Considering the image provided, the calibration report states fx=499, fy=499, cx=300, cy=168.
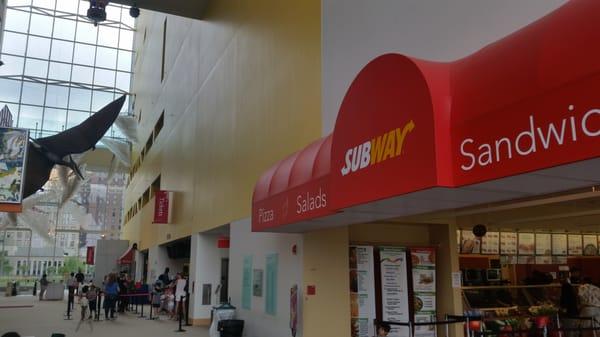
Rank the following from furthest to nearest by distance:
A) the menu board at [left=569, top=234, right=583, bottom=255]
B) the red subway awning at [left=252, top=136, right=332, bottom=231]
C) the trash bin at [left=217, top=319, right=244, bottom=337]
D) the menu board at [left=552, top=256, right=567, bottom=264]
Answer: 1. the menu board at [left=569, top=234, right=583, bottom=255]
2. the menu board at [left=552, top=256, right=567, bottom=264]
3. the trash bin at [left=217, top=319, right=244, bottom=337]
4. the red subway awning at [left=252, top=136, right=332, bottom=231]

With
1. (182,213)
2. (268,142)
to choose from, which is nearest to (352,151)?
(268,142)

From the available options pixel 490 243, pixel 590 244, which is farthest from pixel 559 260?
pixel 490 243

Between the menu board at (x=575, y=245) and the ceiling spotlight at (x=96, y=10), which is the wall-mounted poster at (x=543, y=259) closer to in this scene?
the menu board at (x=575, y=245)

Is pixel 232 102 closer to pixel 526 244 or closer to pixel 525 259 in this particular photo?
pixel 526 244

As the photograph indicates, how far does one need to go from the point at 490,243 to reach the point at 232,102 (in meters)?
7.93

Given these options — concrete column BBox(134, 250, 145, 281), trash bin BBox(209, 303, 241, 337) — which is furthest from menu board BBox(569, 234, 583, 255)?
concrete column BBox(134, 250, 145, 281)

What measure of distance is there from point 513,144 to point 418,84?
114 centimetres

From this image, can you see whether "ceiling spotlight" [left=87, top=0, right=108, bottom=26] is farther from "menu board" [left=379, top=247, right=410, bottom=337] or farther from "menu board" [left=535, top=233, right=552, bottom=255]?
"menu board" [left=535, top=233, right=552, bottom=255]

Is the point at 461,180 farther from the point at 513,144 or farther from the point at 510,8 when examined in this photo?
the point at 510,8

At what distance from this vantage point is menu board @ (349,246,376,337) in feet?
28.5

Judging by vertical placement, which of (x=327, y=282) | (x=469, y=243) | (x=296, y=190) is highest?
(x=296, y=190)

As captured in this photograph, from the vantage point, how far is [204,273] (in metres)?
16.9

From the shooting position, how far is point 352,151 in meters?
5.47

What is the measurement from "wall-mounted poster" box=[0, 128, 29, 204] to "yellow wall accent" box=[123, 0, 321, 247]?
18.3 ft
